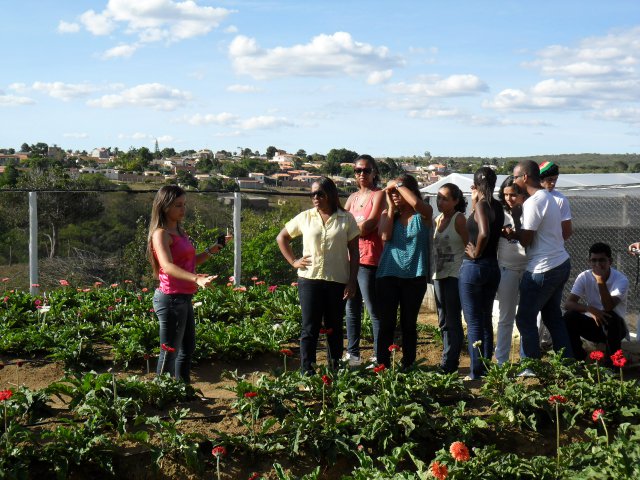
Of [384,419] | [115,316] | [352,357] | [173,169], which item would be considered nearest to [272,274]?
[115,316]

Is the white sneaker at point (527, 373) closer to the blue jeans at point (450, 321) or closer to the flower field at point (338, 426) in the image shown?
the flower field at point (338, 426)

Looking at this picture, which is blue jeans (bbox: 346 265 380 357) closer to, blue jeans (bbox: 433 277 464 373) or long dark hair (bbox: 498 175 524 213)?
A: blue jeans (bbox: 433 277 464 373)

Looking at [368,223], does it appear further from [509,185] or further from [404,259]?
[509,185]

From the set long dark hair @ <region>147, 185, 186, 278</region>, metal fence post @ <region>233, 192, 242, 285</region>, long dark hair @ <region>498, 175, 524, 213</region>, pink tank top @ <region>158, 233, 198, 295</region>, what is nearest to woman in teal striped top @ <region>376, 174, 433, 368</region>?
long dark hair @ <region>498, 175, 524, 213</region>

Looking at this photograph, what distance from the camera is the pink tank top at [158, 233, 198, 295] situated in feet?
17.5

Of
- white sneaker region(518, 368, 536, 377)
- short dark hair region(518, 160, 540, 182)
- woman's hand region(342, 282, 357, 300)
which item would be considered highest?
short dark hair region(518, 160, 540, 182)

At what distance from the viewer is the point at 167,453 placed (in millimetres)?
4137

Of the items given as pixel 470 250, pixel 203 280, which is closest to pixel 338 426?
pixel 203 280

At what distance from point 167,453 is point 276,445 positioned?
58 centimetres

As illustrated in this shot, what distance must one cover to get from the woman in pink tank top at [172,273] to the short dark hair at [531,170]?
241cm

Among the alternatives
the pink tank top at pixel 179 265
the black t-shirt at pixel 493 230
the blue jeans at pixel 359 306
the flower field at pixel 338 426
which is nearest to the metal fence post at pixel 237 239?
the blue jeans at pixel 359 306

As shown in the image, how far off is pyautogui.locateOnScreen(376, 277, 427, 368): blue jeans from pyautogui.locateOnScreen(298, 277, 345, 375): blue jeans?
34 cm

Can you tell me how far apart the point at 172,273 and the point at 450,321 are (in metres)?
2.10

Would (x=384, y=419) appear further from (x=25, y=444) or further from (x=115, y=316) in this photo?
(x=115, y=316)
